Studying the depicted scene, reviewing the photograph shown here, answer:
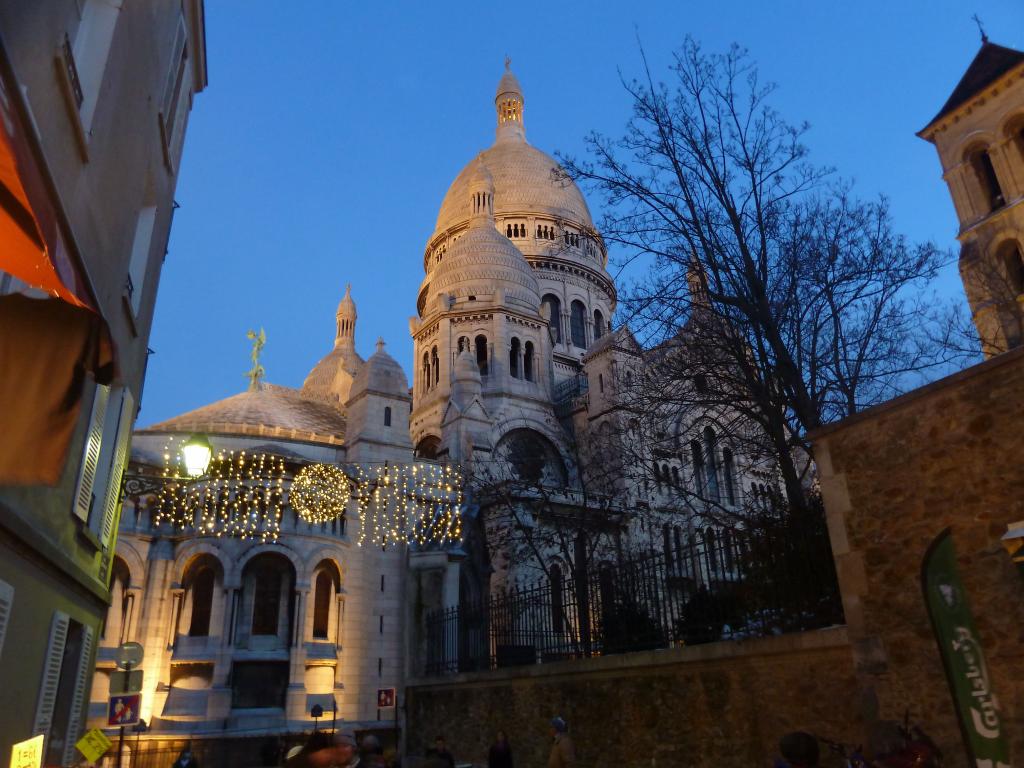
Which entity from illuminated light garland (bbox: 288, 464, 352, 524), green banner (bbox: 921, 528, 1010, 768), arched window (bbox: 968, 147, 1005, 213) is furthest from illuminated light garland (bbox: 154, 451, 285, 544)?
arched window (bbox: 968, 147, 1005, 213)

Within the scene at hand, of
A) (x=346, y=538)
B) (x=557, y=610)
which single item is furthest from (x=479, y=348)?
(x=557, y=610)

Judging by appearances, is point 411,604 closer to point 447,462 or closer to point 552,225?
point 447,462

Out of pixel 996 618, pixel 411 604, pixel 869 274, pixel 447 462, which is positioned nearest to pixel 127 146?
pixel 996 618

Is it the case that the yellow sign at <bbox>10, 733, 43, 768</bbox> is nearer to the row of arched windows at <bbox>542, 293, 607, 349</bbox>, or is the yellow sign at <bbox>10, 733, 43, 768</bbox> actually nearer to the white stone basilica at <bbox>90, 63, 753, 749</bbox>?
the white stone basilica at <bbox>90, 63, 753, 749</bbox>

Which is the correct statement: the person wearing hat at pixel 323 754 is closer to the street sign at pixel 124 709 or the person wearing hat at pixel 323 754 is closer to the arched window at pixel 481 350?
the street sign at pixel 124 709

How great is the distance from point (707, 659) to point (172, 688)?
18.6m

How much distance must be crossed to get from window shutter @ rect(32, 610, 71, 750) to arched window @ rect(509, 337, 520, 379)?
1297 inches

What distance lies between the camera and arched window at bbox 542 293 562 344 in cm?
4794

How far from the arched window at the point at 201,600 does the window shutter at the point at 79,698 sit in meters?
14.2

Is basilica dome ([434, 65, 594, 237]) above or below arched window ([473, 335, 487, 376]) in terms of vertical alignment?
above

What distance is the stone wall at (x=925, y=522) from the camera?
598 centimetres

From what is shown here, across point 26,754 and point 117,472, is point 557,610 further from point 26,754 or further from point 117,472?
point 26,754

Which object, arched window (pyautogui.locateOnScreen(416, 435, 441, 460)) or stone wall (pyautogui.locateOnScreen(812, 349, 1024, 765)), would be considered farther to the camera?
arched window (pyautogui.locateOnScreen(416, 435, 441, 460))

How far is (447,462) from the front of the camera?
29688 millimetres
